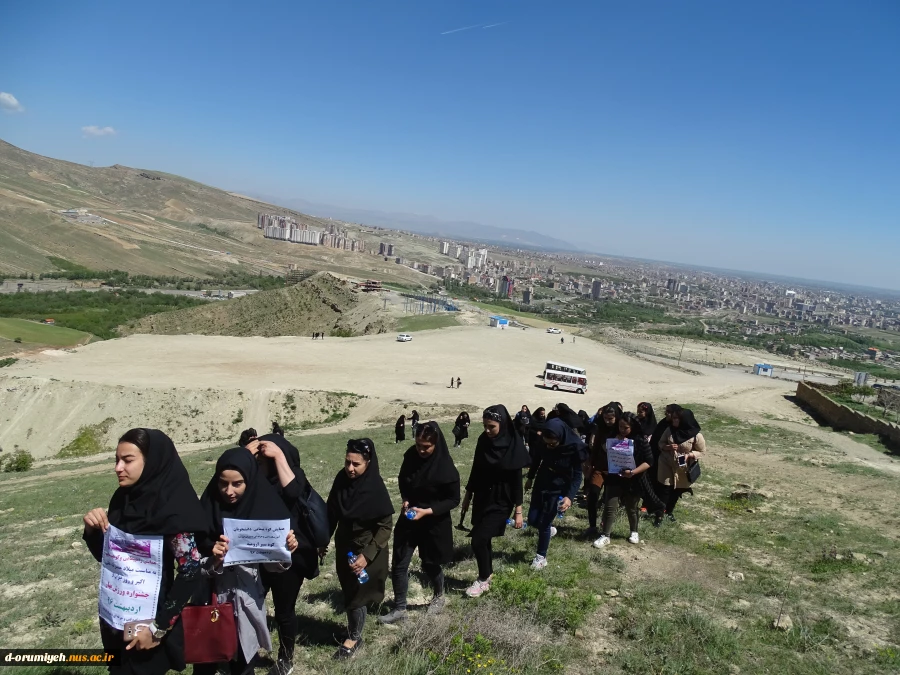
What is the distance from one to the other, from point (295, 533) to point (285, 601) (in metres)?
0.50

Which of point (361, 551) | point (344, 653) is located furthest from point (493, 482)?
point (344, 653)

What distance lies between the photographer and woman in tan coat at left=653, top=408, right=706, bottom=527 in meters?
7.02

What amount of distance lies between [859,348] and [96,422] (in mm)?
133300

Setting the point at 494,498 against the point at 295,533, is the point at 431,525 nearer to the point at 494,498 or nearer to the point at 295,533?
the point at 494,498

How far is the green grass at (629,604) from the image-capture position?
13.6ft

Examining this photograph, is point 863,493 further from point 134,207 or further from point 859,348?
point 134,207

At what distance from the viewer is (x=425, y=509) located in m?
4.57

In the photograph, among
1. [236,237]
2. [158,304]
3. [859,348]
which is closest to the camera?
[158,304]

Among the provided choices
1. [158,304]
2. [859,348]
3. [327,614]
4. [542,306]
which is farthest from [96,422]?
[859,348]

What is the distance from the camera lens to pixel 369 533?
14.0 feet

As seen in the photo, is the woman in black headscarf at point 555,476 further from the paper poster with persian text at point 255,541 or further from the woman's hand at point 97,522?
the woman's hand at point 97,522

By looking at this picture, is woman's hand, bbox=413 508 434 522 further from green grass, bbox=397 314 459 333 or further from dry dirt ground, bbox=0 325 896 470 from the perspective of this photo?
green grass, bbox=397 314 459 333

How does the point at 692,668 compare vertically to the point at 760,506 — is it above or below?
above

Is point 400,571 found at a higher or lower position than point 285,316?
higher
